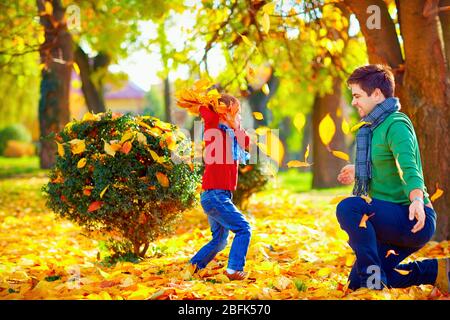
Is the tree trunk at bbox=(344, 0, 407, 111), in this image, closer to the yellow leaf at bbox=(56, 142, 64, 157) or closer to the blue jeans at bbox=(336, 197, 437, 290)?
the blue jeans at bbox=(336, 197, 437, 290)

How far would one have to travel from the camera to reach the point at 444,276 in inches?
162

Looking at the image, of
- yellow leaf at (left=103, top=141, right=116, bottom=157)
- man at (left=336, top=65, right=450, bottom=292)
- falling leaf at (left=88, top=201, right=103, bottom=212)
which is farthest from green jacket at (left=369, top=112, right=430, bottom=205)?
falling leaf at (left=88, top=201, right=103, bottom=212)

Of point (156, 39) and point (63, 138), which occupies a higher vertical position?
point (156, 39)

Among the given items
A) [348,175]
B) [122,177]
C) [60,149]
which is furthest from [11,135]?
[348,175]

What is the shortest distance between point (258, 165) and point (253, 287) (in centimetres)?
518

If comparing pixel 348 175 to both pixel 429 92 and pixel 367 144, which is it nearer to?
pixel 367 144

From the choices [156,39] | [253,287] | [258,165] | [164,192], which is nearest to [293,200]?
[258,165]

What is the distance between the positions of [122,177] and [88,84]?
1261cm

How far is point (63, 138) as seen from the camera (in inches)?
218

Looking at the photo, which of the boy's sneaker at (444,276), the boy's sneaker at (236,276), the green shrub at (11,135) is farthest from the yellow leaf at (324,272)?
the green shrub at (11,135)

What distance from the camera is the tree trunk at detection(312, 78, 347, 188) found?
1414 cm

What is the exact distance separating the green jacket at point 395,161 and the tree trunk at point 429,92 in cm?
248

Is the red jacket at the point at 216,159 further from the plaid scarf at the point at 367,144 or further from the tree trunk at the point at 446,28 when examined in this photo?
the tree trunk at the point at 446,28
